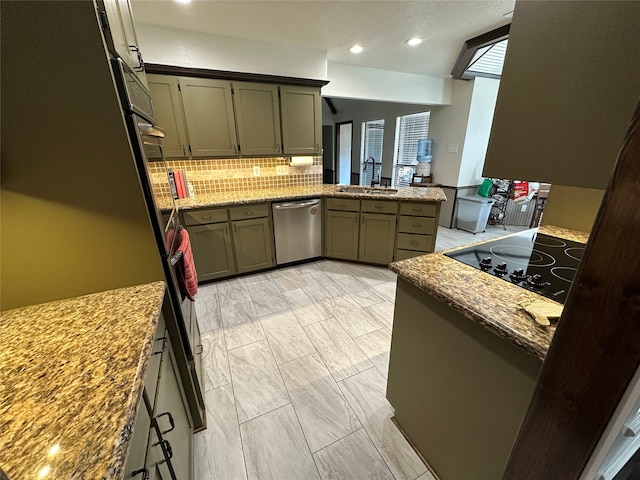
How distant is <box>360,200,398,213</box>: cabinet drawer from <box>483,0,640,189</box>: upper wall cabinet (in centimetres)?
219

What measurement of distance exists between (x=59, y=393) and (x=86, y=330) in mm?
248

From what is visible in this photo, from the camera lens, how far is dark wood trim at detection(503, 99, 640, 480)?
41 cm

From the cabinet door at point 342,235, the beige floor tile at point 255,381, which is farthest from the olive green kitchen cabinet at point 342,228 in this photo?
the beige floor tile at point 255,381

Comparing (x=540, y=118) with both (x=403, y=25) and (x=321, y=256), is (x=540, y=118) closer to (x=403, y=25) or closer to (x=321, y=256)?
(x=403, y=25)

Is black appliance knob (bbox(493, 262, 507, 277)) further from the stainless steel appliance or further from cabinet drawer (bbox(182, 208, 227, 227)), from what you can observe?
cabinet drawer (bbox(182, 208, 227, 227))

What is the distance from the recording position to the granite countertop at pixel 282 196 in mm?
2686

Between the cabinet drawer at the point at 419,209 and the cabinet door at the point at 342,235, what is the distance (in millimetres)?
548

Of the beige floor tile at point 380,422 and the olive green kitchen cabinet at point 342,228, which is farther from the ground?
the olive green kitchen cabinet at point 342,228

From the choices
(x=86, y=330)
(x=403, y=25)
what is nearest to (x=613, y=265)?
(x=86, y=330)

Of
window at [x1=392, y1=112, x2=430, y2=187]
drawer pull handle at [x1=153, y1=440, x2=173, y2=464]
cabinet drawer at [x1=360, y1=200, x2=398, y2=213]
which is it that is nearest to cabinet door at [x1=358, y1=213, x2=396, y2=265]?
cabinet drawer at [x1=360, y1=200, x2=398, y2=213]

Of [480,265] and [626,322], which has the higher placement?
[626,322]

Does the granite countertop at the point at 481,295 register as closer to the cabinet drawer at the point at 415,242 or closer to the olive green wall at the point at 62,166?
the olive green wall at the point at 62,166

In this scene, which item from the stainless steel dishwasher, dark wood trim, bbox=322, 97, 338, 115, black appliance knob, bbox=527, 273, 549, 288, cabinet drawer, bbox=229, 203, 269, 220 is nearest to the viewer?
black appliance knob, bbox=527, 273, 549, 288

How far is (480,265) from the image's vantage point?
1144 millimetres
